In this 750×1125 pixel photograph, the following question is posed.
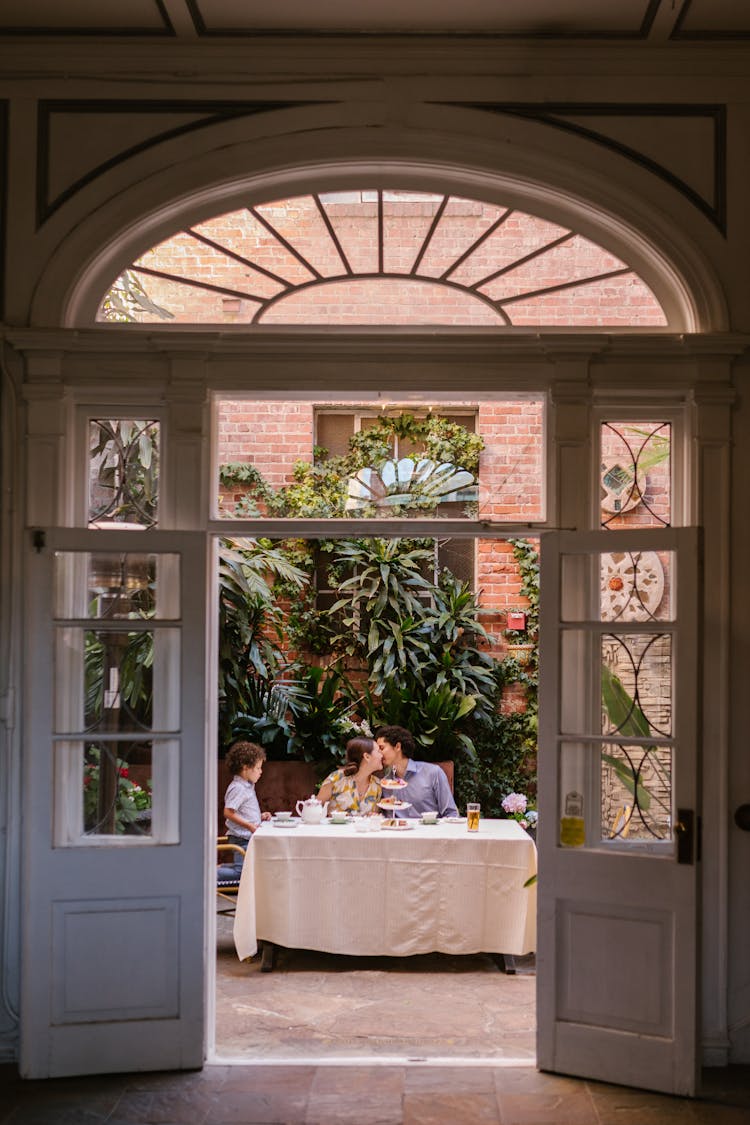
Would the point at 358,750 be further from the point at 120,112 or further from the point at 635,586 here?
the point at 120,112

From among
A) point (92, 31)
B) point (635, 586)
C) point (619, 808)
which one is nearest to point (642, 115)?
point (635, 586)

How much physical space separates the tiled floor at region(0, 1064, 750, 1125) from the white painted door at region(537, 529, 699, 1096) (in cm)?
16

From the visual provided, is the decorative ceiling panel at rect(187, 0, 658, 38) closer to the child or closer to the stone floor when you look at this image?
the child

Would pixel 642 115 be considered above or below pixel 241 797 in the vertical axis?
above

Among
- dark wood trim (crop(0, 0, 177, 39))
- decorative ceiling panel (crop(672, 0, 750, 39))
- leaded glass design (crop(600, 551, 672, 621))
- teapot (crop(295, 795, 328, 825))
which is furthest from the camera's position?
teapot (crop(295, 795, 328, 825))

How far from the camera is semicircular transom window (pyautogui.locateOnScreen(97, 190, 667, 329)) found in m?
4.73

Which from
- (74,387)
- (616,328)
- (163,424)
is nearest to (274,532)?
(163,424)

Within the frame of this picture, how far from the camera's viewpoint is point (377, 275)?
4746 millimetres

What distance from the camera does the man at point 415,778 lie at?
682 centimetres

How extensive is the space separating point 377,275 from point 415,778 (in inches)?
128

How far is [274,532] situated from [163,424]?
0.63 meters

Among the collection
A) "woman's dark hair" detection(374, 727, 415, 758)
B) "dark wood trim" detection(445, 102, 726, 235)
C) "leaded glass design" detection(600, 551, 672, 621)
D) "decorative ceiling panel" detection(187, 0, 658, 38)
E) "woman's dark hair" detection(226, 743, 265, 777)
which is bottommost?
"woman's dark hair" detection(226, 743, 265, 777)

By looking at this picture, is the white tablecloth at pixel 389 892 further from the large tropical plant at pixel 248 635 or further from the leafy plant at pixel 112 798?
the large tropical plant at pixel 248 635

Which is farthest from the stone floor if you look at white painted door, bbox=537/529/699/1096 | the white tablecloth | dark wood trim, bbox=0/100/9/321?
dark wood trim, bbox=0/100/9/321
